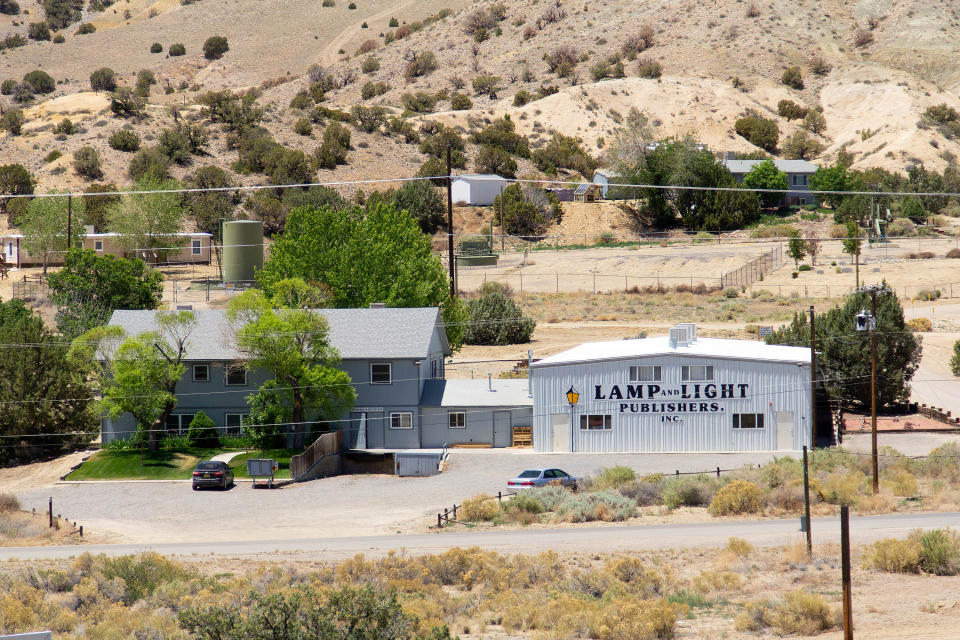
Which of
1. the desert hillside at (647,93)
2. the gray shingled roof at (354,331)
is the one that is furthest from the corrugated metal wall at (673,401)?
the desert hillside at (647,93)

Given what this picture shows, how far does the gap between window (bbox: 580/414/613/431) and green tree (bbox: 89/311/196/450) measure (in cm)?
1779

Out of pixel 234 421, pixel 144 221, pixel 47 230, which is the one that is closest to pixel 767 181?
pixel 144 221

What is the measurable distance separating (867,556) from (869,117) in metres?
143

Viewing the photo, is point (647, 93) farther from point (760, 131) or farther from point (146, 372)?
point (146, 372)

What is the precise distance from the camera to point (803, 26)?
7633 inches

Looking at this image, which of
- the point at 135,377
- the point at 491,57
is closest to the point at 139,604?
the point at 135,377

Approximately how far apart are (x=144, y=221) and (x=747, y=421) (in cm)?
6676

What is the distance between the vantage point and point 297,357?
161ft

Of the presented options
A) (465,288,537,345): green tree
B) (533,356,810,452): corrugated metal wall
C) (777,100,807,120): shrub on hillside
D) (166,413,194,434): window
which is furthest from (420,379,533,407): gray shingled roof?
(777,100,807,120): shrub on hillside

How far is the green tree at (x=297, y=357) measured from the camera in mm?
48844

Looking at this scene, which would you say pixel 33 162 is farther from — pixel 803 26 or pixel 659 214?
pixel 803 26

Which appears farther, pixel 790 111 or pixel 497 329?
pixel 790 111

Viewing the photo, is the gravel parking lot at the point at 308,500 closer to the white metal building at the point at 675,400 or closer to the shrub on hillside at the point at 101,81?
the white metal building at the point at 675,400

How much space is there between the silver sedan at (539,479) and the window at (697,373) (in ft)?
29.0
